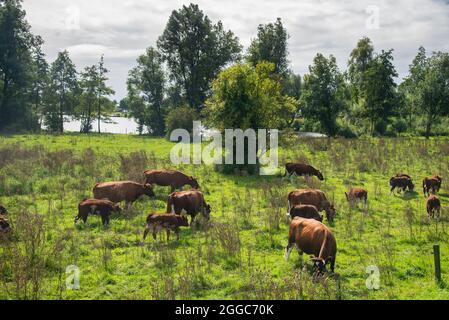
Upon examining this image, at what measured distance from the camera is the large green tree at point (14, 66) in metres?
50.8

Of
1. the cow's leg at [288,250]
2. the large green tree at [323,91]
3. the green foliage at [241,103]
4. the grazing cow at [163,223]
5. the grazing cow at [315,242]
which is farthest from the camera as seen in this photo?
the large green tree at [323,91]

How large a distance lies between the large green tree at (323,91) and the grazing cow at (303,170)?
820 inches

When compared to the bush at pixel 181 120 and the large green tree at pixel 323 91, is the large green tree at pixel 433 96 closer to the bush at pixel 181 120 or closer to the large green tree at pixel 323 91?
the large green tree at pixel 323 91

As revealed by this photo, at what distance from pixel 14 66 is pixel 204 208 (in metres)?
46.4

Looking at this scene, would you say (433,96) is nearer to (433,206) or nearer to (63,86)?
(433,206)

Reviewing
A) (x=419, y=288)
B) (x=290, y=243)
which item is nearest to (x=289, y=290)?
(x=290, y=243)

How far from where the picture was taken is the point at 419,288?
9562 mm

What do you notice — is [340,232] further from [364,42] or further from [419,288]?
[364,42]

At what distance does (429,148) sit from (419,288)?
28.2 metres

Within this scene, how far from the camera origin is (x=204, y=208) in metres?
14.9

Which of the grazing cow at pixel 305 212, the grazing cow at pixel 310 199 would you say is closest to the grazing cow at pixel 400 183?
the grazing cow at pixel 310 199

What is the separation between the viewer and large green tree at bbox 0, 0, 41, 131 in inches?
2000

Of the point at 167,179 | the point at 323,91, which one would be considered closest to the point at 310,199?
the point at 167,179

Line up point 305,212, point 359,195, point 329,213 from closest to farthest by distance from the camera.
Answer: point 305,212
point 329,213
point 359,195
